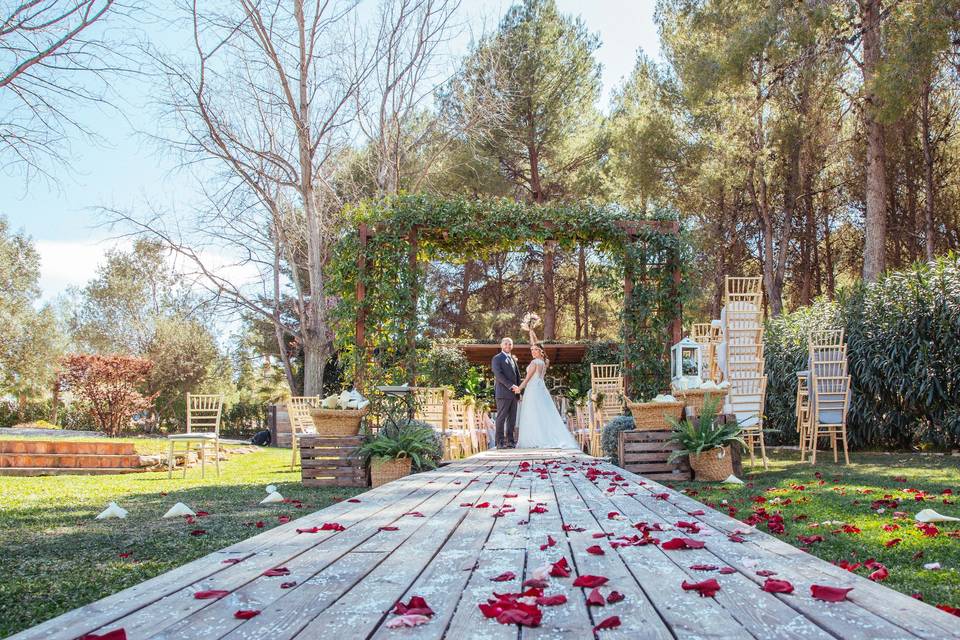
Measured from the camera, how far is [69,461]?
9.39m

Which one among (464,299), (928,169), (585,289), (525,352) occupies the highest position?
(928,169)

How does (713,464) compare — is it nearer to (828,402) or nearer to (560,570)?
(828,402)

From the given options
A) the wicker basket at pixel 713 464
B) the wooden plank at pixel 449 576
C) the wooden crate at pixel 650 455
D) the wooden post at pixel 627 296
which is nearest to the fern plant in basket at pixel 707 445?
the wicker basket at pixel 713 464

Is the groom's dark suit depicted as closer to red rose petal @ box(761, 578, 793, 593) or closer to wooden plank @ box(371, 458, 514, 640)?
wooden plank @ box(371, 458, 514, 640)

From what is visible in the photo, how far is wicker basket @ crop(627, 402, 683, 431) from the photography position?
7.06 m

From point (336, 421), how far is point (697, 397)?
3.63m

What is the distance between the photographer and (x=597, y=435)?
33.5 feet

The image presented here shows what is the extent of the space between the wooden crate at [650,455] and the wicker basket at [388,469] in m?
2.14

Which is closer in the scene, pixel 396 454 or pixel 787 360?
pixel 396 454

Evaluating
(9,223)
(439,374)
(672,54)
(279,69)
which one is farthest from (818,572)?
(9,223)

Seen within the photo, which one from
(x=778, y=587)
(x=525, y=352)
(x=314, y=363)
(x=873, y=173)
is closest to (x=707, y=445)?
(x=778, y=587)

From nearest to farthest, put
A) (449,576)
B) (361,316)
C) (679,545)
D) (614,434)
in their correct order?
(449,576)
(679,545)
(614,434)
(361,316)

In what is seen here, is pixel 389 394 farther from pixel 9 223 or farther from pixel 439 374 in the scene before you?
pixel 9 223

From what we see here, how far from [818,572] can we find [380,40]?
13.1 meters
